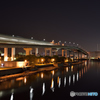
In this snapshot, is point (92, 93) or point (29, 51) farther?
point (29, 51)

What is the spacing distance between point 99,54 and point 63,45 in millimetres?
88303

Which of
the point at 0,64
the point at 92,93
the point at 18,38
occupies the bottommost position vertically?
the point at 92,93

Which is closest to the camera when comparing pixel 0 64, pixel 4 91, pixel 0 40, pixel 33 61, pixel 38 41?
pixel 4 91

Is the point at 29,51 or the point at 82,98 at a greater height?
the point at 29,51

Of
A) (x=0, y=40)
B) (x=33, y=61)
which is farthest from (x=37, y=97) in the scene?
(x=0, y=40)

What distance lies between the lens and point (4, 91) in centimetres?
1644

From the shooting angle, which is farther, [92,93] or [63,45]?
[63,45]

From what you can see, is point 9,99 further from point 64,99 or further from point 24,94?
point 64,99

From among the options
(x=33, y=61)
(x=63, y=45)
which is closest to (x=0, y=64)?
(x=33, y=61)

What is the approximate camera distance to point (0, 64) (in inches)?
1368

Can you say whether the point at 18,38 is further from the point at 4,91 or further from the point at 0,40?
the point at 4,91

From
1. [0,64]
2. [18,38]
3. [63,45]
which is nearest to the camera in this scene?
[0,64]

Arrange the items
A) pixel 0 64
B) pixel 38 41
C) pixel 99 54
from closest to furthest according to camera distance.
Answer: pixel 0 64 → pixel 38 41 → pixel 99 54

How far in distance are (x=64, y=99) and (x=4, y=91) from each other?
687 centimetres
